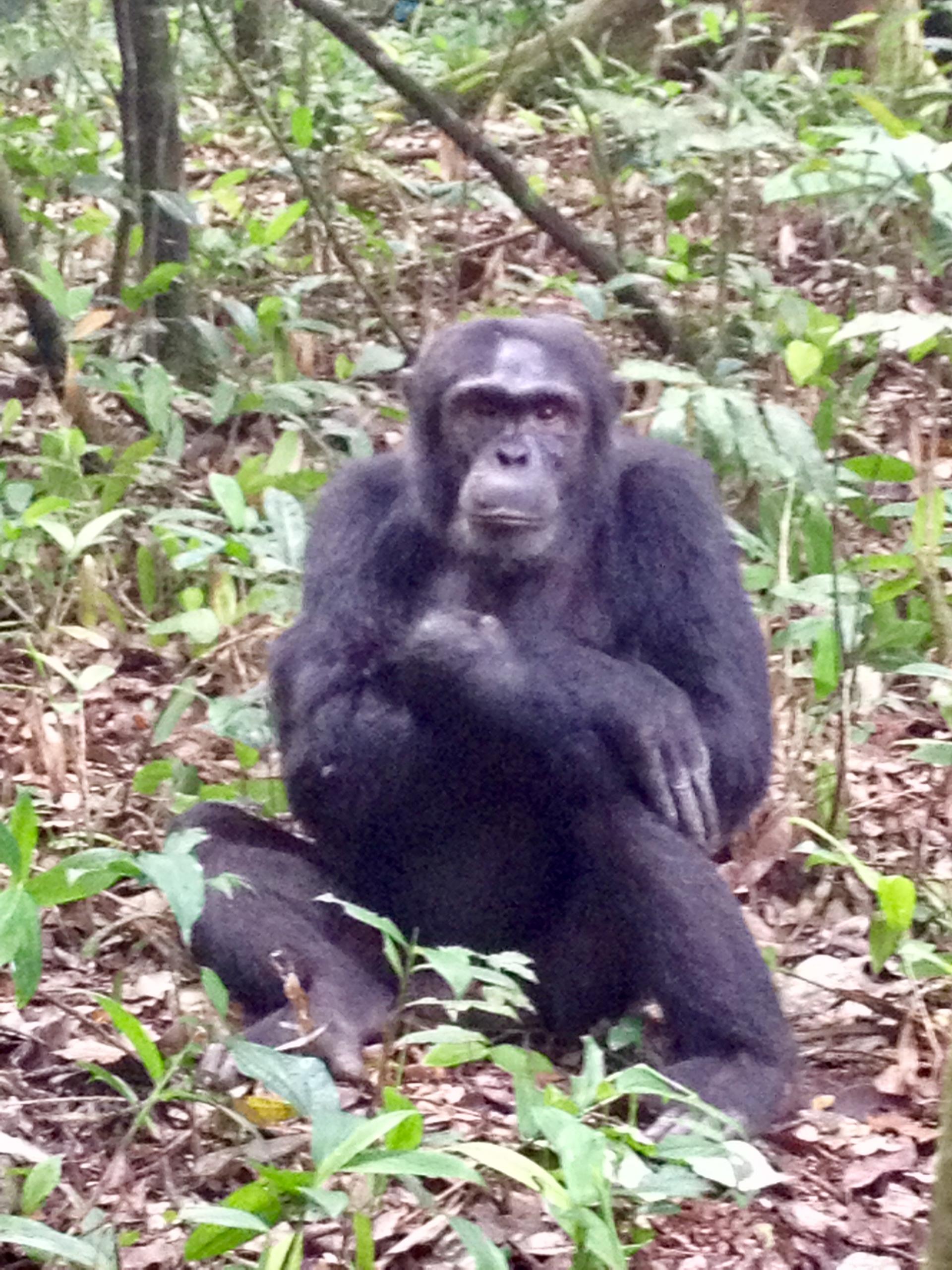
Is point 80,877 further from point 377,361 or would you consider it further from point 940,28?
point 940,28

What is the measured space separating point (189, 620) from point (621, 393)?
1253 millimetres

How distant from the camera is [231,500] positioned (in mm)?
4699

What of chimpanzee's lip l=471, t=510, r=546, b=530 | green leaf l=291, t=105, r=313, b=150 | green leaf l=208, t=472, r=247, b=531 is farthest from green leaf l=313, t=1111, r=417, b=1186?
green leaf l=291, t=105, r=313, b=150

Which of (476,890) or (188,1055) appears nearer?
(188,1055)

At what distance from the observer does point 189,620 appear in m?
4.31

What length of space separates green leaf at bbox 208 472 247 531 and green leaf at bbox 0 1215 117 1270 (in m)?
2.46

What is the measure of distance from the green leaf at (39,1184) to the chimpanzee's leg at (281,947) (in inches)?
36.1

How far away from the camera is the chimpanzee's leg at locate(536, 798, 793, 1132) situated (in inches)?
136

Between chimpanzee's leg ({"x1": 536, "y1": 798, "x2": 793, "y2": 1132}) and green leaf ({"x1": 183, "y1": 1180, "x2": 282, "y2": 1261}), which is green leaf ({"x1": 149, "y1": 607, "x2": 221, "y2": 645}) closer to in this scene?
chimpanzee's leg ({"x1": 536, "y1": 798, "x2": 793, "y2": 1132})

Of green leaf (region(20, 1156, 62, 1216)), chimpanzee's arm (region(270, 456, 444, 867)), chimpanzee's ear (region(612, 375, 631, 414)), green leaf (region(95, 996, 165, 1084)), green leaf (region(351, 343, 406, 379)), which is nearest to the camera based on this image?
green leaf (region(20, 1156, 62, 1216))

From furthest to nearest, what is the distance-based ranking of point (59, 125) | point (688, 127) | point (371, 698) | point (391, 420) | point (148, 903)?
point (59, 125) → point (391, 420) → point (688, 127) → point (148, 903) → point (371, 698)

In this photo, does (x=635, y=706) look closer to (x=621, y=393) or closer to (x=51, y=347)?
(x=621, y=393)

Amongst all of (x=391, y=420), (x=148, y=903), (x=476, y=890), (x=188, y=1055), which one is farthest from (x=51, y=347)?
(x=188, y=1055)

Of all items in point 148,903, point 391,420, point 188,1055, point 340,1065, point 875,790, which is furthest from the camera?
point 391,420
